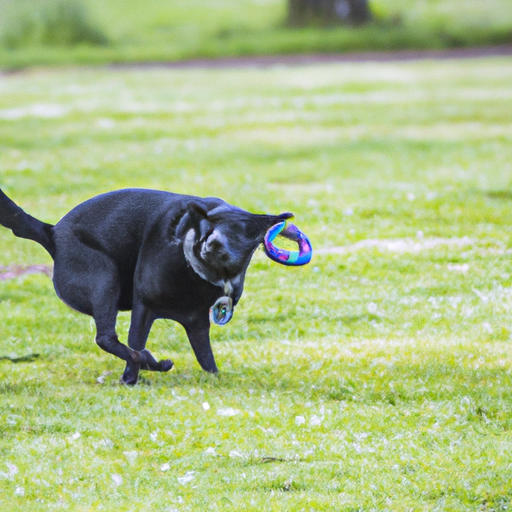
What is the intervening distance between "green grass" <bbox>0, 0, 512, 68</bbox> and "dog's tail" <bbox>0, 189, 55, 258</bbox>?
20.5 metres

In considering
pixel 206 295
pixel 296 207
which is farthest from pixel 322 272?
pixel 206 295

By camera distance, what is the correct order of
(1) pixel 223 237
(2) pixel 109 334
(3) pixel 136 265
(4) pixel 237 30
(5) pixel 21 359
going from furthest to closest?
(4) pixel 237 30, (5) pixel 21 359, (2) pixel 109 334, (3) pixel 136 265, (1) pixel 223 237

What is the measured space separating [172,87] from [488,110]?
7.06 meters

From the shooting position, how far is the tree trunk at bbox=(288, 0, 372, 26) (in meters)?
27.5

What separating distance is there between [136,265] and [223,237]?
2.30ft

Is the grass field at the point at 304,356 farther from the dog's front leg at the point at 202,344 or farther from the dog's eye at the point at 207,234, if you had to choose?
the dog's eye at the point at 207,234

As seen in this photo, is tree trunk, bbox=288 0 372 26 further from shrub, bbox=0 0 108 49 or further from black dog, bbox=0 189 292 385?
black dog, bbox=0 189 292 385

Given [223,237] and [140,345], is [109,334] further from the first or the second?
[223,237]

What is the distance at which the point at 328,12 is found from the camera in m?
27.4

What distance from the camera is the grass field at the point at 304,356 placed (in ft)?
14.4

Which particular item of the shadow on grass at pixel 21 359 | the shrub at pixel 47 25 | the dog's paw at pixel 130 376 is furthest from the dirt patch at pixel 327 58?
the dog's paw at pixel 130 376

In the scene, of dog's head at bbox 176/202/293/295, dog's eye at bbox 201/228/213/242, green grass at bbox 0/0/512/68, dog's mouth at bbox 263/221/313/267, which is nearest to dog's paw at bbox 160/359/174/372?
dog's head at bbox 176/202/293/295

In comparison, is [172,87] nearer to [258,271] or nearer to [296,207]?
[296,207]

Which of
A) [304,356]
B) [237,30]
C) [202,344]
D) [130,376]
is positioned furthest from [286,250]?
[237,30]
